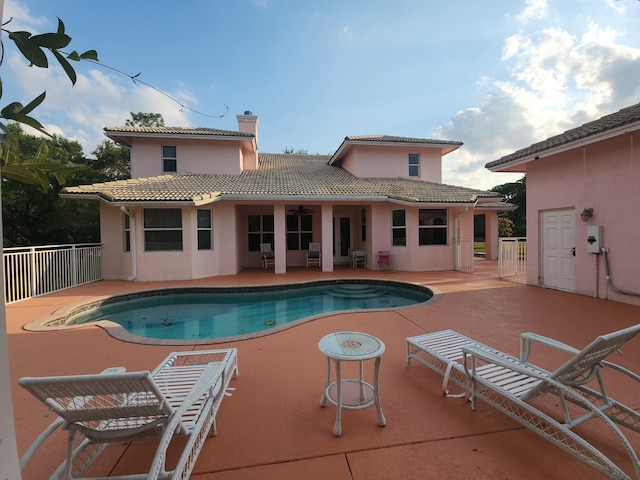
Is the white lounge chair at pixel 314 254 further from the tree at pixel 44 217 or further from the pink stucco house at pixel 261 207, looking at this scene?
the tree at pixel 44 217

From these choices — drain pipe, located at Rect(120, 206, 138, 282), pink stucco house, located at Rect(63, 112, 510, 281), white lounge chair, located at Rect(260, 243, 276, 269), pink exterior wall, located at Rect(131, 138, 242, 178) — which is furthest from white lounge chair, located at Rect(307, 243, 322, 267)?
drain pipe, located at Rect(120, 206, 138, 282)

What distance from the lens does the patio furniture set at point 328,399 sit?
189 cm

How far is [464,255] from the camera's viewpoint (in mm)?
12906

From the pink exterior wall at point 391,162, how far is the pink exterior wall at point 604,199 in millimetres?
6932

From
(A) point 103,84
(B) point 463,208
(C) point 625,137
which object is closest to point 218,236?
(A) point 103,84

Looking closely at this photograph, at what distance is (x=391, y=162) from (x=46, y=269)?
14834 millimetres

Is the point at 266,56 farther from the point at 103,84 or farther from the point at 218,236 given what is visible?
the point at 103,84

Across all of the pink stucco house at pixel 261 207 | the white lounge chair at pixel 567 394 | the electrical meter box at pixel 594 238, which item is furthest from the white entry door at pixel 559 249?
the white lounge chair at pixel 567 394

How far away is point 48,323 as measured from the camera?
6258 millimetres

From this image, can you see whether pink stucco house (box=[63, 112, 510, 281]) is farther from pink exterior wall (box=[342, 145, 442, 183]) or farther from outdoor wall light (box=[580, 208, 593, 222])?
outdoor wall light (box=[580, 208, 593, 222])

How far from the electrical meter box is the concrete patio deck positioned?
6.04 feet

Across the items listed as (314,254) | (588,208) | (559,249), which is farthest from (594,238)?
(314,254)

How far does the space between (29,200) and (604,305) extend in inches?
920

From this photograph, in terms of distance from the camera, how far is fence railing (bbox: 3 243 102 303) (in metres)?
8.15
